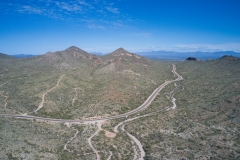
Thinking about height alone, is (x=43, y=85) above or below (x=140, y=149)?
above

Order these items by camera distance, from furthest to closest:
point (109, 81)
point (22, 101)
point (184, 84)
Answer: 1. point (184, 84)
2. point (109, 81)
3. point (22, 101)

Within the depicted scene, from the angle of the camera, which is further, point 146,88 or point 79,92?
point 146,88

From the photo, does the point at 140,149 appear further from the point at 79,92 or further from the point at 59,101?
the point at 79,92

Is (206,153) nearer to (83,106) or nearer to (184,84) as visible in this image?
(83,106)

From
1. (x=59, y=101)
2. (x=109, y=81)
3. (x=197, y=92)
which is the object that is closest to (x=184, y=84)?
(x=197, y=92)

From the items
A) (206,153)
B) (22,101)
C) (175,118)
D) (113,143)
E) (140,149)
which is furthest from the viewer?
(22,101)

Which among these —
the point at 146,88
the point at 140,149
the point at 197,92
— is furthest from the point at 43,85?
the point at 197,92
